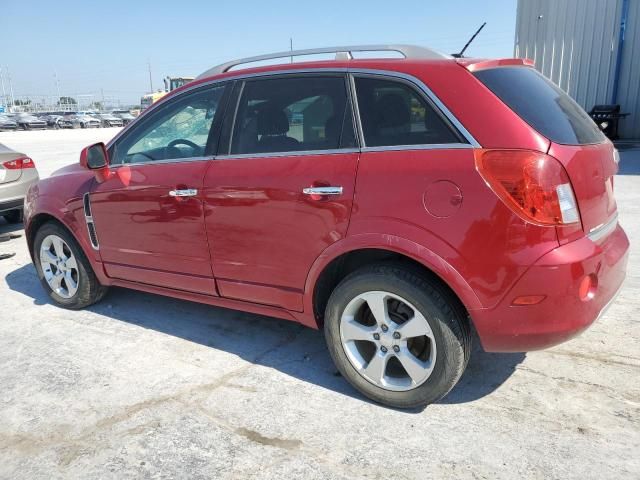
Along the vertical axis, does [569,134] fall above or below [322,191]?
above

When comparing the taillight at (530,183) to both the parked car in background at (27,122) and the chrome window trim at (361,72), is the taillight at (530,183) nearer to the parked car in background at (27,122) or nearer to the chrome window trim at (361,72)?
Result: the chrome window trim at (361,72)

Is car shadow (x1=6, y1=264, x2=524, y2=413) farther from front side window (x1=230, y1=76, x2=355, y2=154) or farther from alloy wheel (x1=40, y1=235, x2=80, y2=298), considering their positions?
front side window (x1=230, y1=76, x2=355, y2=154)

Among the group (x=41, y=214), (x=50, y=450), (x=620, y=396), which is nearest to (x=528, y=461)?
(x=620, y=396)

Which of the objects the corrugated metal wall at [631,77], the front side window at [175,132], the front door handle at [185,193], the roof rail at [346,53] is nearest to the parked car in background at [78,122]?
the corrugated metal wall at [631,77]

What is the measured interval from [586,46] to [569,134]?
1589cm

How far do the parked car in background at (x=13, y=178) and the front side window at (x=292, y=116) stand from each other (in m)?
5.08

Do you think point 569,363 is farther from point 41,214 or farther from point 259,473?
point 41,214

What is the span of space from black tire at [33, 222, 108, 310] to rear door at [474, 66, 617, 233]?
3.31 m

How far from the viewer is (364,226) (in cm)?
268

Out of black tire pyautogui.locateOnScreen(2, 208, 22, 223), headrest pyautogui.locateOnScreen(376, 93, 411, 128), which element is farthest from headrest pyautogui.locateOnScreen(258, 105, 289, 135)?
black tire pyautogui.locateOnScreen(2, 208, 22, 223)

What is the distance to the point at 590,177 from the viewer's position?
255cm

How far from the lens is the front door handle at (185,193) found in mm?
3332

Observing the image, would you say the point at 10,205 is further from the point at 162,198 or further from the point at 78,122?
the point at 78,122

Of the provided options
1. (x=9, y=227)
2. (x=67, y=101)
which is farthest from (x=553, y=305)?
(x=67, y=101)
